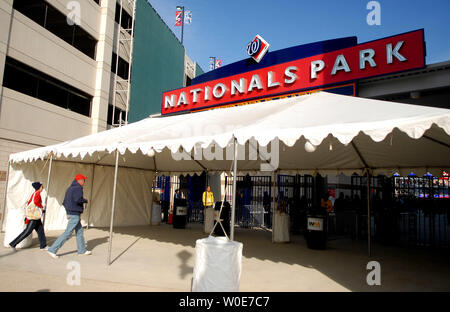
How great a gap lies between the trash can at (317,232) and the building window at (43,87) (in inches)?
528

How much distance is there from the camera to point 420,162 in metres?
7.81

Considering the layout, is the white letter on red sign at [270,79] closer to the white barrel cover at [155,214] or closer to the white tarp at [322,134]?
the white tarp at [322,134]

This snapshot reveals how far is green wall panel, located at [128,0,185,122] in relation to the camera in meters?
22.7

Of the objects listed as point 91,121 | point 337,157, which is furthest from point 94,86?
point 337,157

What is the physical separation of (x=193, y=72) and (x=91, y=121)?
771 inches

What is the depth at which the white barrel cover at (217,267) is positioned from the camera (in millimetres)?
3857

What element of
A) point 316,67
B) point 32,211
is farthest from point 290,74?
point 32,211

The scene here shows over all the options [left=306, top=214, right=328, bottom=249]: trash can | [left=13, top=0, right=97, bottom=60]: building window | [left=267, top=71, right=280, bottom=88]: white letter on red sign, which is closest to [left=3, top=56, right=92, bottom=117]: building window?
[left=13, top=0, right=97, bottom=60]: building window

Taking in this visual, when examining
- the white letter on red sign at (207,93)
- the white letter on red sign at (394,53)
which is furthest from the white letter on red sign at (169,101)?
the white letter on red sign at (394,53)

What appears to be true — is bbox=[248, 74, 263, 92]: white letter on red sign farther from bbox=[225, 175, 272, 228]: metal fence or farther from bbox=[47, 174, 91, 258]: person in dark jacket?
bbox=[47, 174, 91, 258]: person in dark jacket

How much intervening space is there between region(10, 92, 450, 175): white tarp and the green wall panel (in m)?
13.9

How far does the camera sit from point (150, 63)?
24766mm
